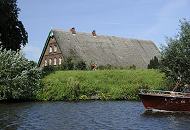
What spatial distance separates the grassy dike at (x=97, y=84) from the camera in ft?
147

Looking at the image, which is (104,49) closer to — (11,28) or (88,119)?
(11,28)

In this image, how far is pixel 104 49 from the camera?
77625 mm

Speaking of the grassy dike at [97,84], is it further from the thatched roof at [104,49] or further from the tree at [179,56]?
the thatched roof at [104,49]

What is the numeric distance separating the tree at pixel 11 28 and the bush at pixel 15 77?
10.9 m

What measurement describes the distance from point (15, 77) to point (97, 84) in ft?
34.9

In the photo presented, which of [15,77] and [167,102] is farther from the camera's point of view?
[15,77]

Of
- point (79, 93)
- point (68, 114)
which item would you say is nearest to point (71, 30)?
point (79, 93)

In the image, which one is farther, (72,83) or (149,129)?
(72,83)

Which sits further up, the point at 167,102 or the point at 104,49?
the point at 104,49

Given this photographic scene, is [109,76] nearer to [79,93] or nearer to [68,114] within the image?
[79,93]

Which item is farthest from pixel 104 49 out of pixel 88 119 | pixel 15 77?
pixel 88 119

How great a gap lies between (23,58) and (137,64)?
1494 inches

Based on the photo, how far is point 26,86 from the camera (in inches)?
1658

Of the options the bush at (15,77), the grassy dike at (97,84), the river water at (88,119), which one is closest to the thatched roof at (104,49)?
the grassy dike at (97,84)
